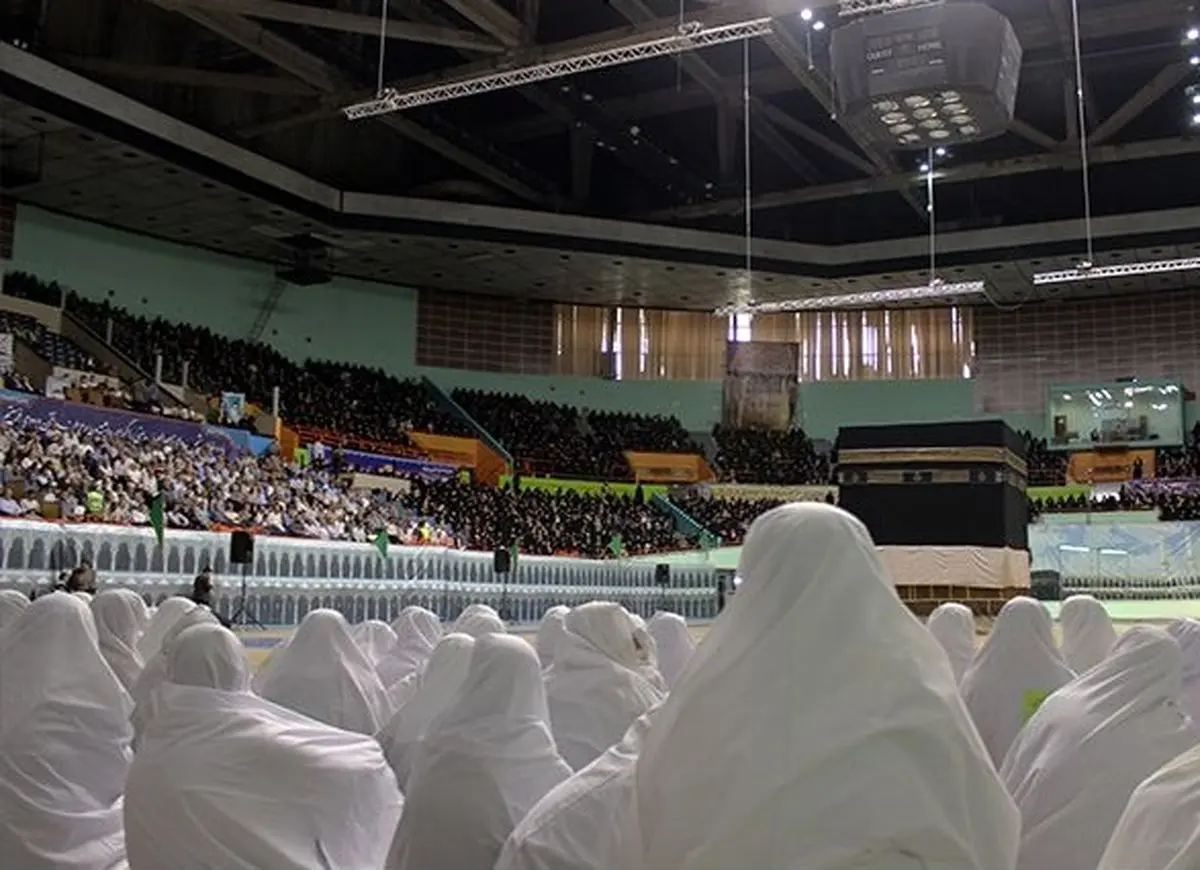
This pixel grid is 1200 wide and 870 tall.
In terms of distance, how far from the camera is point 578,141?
21875mm

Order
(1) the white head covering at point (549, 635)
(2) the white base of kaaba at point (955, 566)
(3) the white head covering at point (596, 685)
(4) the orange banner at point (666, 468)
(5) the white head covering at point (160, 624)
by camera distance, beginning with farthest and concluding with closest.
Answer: (4) the orange banner at point (666, 468), (2) the white base of kaaba at point (955, 566), (5) the white head covering at point (160, 624), (1) the white head covering at point (549, 635), (3) the white head covering at point (596, 685)

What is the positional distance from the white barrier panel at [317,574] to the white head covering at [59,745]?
567 cm

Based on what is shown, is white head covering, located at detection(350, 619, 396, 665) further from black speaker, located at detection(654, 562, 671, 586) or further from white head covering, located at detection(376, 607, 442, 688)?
black speaker, located at detection(654, 562, 671, 586)

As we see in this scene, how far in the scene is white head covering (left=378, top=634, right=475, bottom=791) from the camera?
3.66 metres

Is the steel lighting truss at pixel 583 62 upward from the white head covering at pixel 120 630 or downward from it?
upward

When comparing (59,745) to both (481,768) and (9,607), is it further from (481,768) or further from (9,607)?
(9,607)

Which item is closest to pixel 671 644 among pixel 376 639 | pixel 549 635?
pixel 549 635

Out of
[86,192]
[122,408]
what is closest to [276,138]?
[86,192]

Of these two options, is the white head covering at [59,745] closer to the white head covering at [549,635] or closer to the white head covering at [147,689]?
the white head covering at [147,689]

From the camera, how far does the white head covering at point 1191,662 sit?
436 cm

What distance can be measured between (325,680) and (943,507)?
5.81 m

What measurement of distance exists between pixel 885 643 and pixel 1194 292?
2564 centimetres

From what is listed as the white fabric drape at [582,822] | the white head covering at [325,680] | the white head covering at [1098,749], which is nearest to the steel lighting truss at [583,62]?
the white head covering at [325,680]

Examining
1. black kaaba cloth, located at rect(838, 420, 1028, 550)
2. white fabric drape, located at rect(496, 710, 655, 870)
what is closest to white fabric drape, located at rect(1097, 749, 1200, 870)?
white fabric drape, located at rect(496, 710, 655, 870)
